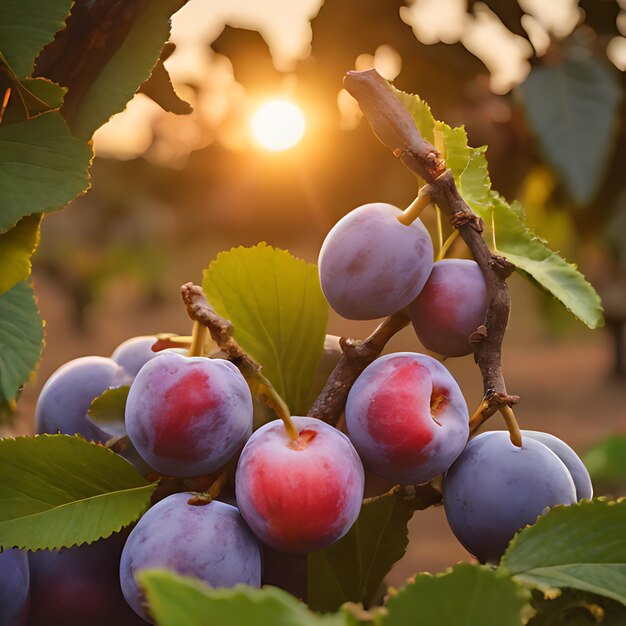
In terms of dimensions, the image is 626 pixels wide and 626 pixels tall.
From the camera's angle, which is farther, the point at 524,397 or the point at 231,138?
the point at 524,397

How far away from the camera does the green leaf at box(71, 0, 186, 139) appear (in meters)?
0.32

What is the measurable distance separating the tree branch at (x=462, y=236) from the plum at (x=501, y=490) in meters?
0.02

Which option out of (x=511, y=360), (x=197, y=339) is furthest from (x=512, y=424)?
(x=511, y=360)

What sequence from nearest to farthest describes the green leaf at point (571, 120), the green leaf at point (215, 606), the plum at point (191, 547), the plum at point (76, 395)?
1. the green leaf at point (215, 606)
2. the plum at point (191, 547)
3. the plum at point (76, 395)
4. the green leaf at point (571, 120)

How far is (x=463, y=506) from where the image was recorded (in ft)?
0.98

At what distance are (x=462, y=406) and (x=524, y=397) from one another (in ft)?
17.9

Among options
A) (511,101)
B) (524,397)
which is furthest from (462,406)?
(524,397)

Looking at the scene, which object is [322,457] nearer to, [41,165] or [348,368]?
[348,368]

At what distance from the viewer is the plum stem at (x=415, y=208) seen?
300 millimetres

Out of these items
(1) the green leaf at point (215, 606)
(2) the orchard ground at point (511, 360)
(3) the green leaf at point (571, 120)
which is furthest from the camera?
(2) the orchard ground at point (511, 360)

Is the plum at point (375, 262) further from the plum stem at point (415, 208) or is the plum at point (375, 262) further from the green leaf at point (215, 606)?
the green leaf at point (215, 606)

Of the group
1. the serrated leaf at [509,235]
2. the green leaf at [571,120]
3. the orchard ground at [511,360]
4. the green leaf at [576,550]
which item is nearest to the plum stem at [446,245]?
the serrated leaf at [509,235]

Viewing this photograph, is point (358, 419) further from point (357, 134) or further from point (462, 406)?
point (357, 134)

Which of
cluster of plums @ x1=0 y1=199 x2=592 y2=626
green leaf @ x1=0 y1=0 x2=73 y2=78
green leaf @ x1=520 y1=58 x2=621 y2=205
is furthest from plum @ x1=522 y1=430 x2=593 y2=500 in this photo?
green leaf @ x1=520 y1=58 x2=621 y2=205
